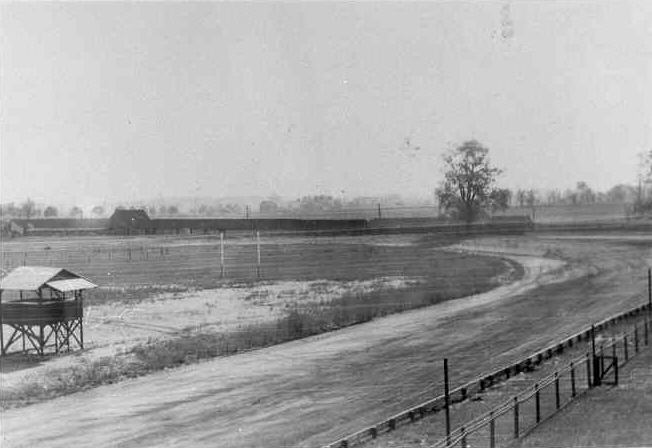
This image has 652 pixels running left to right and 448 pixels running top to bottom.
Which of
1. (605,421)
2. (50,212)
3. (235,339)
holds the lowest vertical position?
(235,339)

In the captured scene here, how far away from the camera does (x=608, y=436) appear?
54.5 ft

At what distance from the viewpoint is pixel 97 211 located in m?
31.5

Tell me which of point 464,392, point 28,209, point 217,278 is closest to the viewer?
point 464,392

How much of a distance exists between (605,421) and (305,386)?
10.2 m

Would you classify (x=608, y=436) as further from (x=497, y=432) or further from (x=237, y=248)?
(x=237, y=248)

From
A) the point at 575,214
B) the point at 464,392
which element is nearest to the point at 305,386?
the point at 464,392

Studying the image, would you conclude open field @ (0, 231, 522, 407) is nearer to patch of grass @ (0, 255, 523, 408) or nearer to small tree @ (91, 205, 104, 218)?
patch of grass @ (0, 255, 523, 408)

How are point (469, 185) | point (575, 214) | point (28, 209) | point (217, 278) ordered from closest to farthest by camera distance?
point (28, 209), point (217, 278), point (469, 185), point (575, 214)

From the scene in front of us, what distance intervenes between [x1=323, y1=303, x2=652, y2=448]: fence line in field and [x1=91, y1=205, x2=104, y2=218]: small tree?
713 inches

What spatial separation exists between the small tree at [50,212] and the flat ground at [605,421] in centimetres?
2218

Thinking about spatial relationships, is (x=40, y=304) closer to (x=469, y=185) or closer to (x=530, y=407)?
(x=530, y=407)

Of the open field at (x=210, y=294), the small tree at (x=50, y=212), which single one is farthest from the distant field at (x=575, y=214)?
the small tree at (x=50, y=212)

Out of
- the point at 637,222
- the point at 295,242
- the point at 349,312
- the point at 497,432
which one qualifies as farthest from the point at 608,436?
the point at 637,222

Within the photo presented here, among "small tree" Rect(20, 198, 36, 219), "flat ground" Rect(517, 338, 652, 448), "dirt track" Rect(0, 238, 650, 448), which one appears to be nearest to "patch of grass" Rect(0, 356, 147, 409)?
"dirt track" Rect(0, 238, 650, 448)
